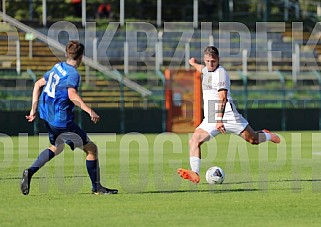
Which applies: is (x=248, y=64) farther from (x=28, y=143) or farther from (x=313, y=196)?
(x=313, y=196)

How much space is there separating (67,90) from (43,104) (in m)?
0.46

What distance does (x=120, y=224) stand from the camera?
9.99 meters

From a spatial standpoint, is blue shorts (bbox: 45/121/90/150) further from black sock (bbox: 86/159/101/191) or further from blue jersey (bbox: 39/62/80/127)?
black sock (bbox: 86/159/101/191)

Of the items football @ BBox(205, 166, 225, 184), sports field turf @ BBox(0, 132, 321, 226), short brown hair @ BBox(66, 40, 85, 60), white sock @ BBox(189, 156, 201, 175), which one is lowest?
sports field turf @ BBox(0, 132, 321, 226)

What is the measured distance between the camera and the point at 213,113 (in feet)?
45.4

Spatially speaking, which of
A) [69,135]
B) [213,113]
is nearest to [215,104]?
[213,113]

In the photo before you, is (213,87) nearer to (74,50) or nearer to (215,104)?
(215,104)

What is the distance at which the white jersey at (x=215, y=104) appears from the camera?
13.5 meters

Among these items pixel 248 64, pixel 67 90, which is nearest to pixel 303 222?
pixel 67 90

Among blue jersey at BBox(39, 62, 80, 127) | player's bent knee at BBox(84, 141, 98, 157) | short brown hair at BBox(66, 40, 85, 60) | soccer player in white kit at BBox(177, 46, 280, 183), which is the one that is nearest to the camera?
short brown hair at BBox(66, 40, 85, 60)

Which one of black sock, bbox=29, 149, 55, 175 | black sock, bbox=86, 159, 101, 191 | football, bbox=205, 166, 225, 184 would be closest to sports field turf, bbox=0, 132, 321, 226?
football, bbox=205, 166, 225, 184

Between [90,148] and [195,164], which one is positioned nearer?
[90,148]

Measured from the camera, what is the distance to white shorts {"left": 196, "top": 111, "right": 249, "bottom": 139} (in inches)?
541

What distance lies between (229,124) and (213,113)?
0.30 m
